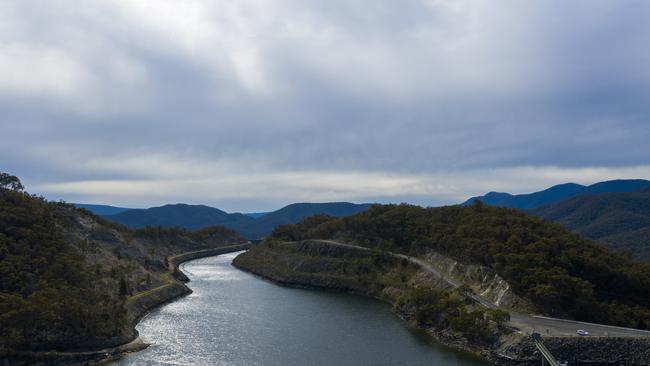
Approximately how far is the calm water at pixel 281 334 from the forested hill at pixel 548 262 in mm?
16867

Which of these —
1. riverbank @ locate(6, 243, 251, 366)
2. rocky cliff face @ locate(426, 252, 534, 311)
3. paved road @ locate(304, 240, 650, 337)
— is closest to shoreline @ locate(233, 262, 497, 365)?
paved road @ locate(304, 240, 650, 337)

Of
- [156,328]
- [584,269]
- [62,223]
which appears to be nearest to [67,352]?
[156,328]

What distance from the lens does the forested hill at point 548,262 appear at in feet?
208

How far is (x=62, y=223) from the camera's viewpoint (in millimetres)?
93812

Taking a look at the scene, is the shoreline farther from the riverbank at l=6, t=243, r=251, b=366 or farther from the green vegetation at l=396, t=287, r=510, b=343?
the riverbank at l=6, t=243, r=251, b=366

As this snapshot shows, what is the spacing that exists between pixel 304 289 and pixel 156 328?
47.0 meters

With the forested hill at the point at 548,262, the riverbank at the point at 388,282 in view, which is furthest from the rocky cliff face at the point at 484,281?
the riverbank at the point at 388,282

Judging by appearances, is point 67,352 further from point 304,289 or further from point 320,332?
point 304,289

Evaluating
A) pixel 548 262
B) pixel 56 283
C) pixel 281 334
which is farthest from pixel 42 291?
pixel 548 262

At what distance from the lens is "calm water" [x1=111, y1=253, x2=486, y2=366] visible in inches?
2147

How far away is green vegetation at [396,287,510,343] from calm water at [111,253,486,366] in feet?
10.3

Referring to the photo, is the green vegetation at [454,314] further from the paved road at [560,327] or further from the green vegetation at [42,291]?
the green vegetation at [42,291]

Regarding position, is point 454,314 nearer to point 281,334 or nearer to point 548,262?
point 548,262

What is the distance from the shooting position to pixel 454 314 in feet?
215
